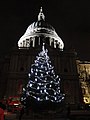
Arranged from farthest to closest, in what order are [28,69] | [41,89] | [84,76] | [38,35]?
1. [38,35]
2. [84,76]
3. [28,69]
4. [41,89]

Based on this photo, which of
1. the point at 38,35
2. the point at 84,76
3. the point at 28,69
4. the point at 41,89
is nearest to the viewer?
the point at 41,89

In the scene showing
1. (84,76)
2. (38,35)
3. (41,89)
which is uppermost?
(38,35)

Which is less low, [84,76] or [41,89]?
[84,76]

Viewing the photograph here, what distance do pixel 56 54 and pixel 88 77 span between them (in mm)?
15261

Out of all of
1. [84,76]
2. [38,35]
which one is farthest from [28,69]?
[38,35]

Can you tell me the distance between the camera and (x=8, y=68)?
4578cm

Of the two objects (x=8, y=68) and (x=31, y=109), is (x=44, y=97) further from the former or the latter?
(x=8, y=68)

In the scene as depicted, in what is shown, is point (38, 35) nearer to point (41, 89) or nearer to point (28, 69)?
point (28, 69)

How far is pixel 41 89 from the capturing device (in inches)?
984

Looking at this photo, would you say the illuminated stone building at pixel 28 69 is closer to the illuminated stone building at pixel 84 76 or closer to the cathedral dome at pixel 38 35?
the illuminated stone building at pixel 84 76

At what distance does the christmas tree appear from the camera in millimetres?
24344

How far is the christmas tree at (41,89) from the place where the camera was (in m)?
24.3

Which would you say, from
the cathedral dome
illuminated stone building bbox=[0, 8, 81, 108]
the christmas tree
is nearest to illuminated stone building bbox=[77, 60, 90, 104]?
illuminated stone building bbox=[0, 8, 81, 108]

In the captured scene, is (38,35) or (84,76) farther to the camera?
(38,35)
